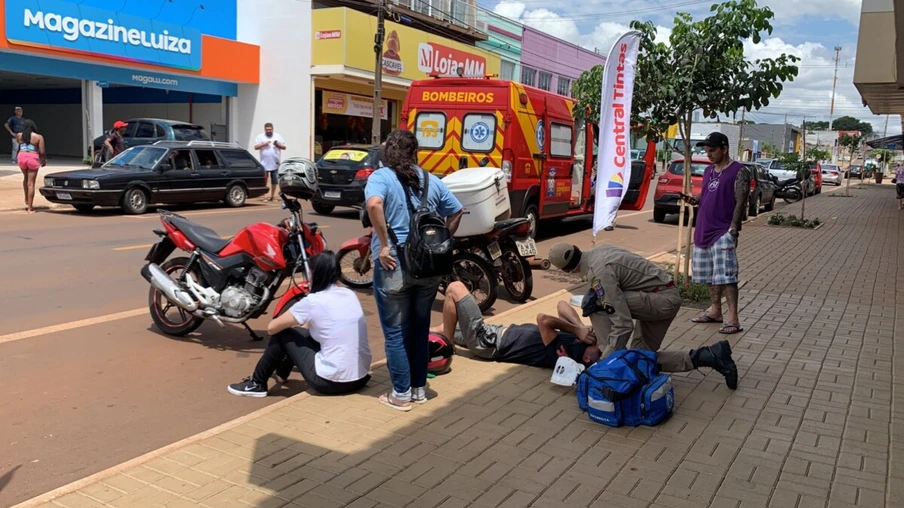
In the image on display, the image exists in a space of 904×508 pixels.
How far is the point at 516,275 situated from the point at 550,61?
38.1 m

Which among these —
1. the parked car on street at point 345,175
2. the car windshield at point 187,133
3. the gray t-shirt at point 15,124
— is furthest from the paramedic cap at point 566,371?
the car windshield at point 187,133

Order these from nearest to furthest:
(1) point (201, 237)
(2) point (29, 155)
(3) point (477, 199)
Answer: (1) point (201, 237) < (3) point (477, 199) < (2) point (29, 155)

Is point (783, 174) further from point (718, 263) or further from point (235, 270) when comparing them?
point (235, 270)

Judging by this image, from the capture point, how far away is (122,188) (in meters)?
13.8

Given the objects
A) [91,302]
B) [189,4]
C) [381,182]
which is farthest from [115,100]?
[381,182]

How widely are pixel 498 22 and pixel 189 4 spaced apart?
17325 millimetres

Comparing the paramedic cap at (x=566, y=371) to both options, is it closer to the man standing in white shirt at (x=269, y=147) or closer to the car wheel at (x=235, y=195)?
the car wheel at (x=235, y=195)

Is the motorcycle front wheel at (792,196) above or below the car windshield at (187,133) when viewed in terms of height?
below

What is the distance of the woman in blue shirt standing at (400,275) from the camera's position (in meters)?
4.48

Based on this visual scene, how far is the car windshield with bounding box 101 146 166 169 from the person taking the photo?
47.7 feet

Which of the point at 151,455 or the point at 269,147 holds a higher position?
the point at 269,147

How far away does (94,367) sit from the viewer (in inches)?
213

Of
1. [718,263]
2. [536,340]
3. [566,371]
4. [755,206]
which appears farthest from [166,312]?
[755,206]

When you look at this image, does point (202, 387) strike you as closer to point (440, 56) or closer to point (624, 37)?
point (624, 37)
